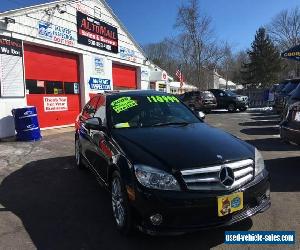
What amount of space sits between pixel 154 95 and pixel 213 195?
280 cm

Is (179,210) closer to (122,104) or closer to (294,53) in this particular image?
(122,104)

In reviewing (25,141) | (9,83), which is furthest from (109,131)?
(9,83)

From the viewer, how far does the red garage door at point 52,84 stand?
49.0 feet

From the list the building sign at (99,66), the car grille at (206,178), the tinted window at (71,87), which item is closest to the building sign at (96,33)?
the building sign at (99,66)

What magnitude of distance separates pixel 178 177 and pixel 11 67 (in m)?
10.7

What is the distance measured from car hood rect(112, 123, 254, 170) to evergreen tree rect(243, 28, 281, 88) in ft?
190

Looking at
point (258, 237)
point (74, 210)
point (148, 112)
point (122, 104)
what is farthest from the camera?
point (122, 104)

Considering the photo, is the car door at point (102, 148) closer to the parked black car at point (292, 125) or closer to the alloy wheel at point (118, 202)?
the alloy wheel at point (118, 202)

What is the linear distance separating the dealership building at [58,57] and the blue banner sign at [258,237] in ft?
33.3

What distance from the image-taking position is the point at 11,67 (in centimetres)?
1341

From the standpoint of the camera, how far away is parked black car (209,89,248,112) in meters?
27.6

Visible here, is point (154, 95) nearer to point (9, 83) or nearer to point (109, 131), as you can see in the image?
point (109, 131)

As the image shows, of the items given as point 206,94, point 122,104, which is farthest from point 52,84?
point 206,94

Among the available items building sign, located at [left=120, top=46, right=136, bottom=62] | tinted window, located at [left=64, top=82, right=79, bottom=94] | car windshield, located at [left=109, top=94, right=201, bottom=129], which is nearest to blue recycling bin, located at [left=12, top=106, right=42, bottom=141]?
tinted window, located at [left=64, top=82, right=79, bottom=94]
